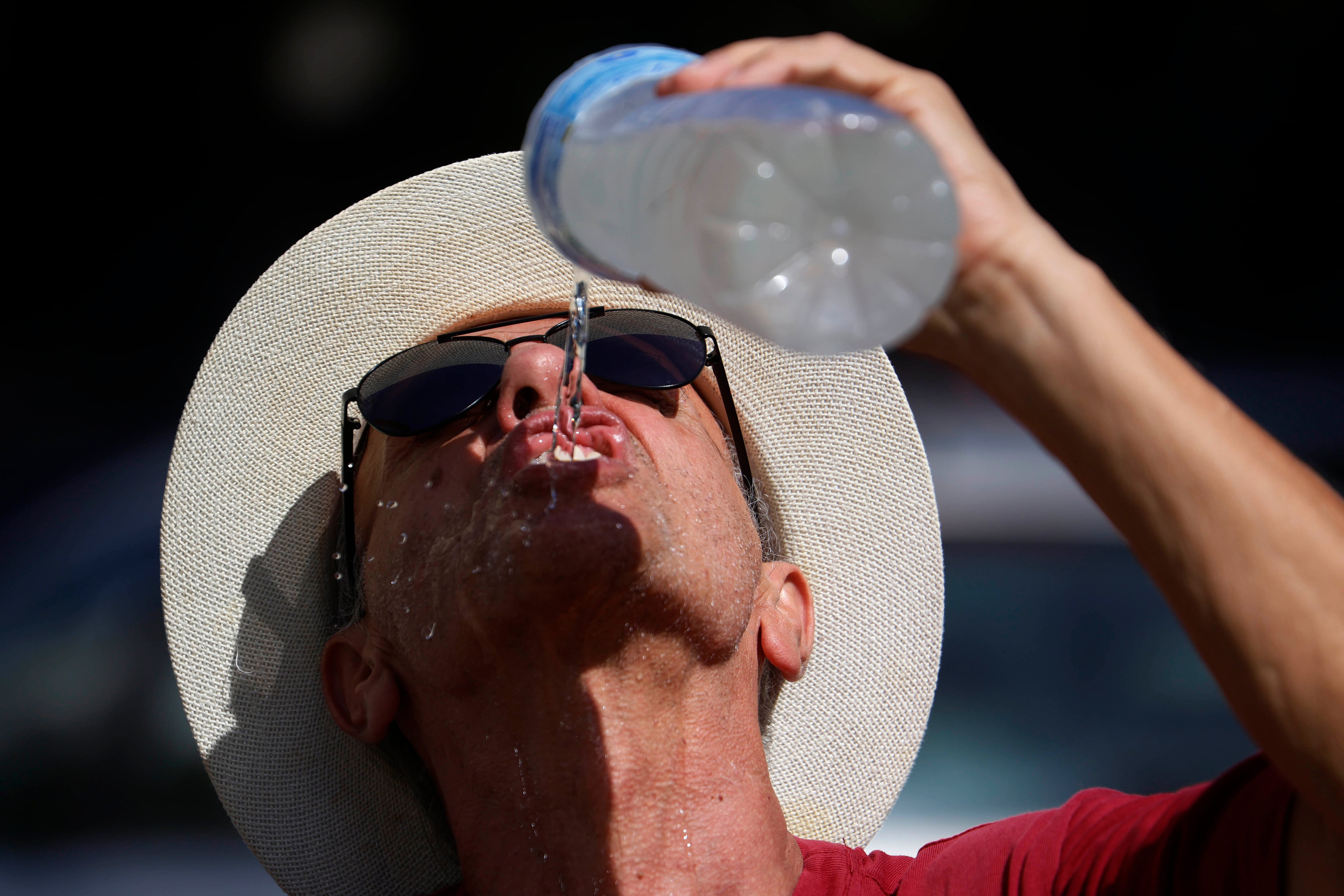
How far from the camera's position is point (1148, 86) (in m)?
2.94

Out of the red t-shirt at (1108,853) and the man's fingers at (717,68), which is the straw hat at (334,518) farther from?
the man's fingers at (717,68)

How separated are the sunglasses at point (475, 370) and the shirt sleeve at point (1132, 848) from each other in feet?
3.25

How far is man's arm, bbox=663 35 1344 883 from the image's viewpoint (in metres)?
0.78

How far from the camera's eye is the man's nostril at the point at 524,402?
1.59 metres

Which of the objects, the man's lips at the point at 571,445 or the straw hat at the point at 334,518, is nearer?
the man's lips at the point at 571,445

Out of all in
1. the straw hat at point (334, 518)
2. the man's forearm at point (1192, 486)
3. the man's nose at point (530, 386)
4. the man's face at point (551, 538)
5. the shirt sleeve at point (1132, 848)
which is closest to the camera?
the man's forearm at point (1192, 486)

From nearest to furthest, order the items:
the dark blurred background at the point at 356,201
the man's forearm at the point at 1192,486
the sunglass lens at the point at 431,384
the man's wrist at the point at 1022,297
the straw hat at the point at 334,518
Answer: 1. the man's forearm at the point at 1192,486
2. the man's wrist at the point at 1022,297
3. the sunglass lens at the point at 431,384
4. the straw hat at the point at 334,518
5. the dark blurred background at the point at 356,201

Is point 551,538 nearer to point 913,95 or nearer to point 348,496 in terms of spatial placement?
point 348,496

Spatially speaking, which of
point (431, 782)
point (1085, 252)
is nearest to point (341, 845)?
point (431, 782)

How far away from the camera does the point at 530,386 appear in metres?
1.57

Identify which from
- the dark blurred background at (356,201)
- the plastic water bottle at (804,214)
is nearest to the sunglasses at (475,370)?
the plastic water bottle at (804,214)

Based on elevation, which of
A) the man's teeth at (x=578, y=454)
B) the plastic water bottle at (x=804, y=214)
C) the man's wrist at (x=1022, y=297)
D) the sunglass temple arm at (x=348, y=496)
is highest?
the plastic water bottle at (x=804, y=214)

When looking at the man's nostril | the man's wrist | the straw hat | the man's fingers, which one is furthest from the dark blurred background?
the man's wrist

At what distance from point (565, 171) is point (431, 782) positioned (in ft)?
4.56
